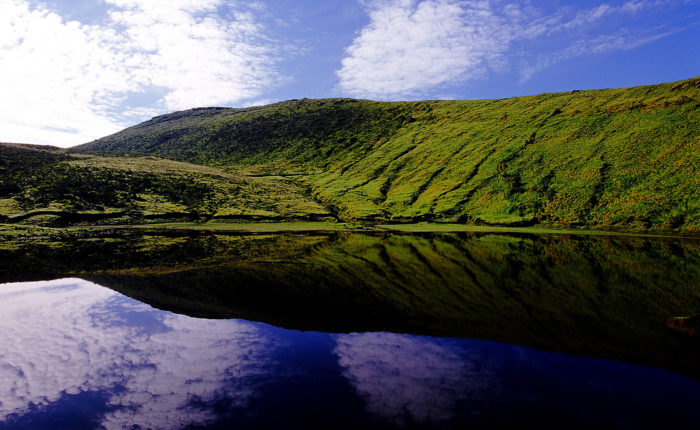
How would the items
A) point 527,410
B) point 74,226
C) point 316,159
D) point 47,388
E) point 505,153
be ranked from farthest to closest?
point 316,159
point 505,153
point 74,226
point 47,388
point 527,410

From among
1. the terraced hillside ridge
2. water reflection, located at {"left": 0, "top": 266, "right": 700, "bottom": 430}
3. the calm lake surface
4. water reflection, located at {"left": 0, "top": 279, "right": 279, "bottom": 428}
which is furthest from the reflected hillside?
the terraced hillside ridge

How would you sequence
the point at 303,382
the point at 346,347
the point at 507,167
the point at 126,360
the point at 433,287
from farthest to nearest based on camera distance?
the point at 507,167
the point at 433,287
the point at 346,347
the point at 126,360
the point at 303,382

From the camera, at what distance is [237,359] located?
1219 cm

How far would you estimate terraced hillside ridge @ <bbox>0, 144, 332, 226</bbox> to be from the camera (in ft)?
207

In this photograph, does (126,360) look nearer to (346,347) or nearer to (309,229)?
(346,347)

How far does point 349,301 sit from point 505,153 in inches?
3402

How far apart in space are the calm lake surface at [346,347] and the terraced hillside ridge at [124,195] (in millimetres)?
43638

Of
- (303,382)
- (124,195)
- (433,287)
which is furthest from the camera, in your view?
(124,195)

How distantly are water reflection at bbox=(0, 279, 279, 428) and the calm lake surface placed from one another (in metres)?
0.07

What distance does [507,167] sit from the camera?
8444cm

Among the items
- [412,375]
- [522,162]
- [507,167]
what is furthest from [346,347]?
[522,162]

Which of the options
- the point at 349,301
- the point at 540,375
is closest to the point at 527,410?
the point at 540,375

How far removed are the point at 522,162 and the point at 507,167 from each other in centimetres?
397

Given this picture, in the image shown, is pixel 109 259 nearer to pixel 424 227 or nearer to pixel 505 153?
pixel 424 227
